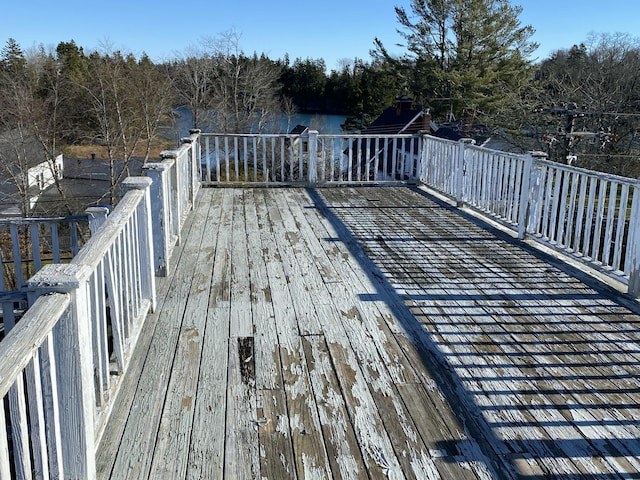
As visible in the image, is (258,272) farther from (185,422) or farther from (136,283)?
(185,422)

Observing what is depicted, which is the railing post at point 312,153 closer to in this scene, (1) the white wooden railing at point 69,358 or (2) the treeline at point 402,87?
(1) the white wooden railing at point 69,358

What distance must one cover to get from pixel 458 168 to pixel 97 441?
17.7 ft

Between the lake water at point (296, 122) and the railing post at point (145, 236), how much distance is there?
26.2 meters

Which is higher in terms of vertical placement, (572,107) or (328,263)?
(572,107)

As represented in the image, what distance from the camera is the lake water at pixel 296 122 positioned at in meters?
30.0

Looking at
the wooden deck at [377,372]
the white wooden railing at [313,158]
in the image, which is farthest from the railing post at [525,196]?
the white wooden railing at [313,158]

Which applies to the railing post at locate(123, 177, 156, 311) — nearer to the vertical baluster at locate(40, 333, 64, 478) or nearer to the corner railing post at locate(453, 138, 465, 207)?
the vertical baluster at locate(40, 333, 64, 478)

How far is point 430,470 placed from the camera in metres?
1.85

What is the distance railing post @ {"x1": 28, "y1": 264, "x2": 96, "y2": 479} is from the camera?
150 cm

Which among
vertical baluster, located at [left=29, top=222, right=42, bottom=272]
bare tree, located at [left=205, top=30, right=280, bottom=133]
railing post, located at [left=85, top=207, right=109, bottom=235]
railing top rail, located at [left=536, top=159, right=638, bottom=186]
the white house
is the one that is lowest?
the white house

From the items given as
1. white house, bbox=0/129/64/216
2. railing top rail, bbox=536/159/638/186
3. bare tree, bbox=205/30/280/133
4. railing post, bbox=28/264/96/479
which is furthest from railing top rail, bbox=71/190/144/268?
bare tree, bbox=205/30/280/133

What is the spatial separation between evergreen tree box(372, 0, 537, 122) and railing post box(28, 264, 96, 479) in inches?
894

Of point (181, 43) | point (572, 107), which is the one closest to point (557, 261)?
point (572, 107)

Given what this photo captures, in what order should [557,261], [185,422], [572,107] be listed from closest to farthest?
[185,422]
[557,261]
[572,107]
